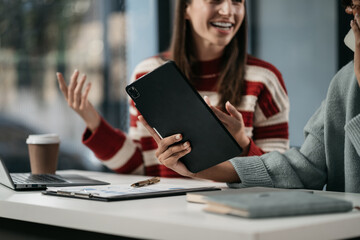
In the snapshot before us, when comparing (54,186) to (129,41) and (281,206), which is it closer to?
(281,206)

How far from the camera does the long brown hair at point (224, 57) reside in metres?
2.07

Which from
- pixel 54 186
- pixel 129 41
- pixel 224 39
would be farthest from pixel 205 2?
pixel 129 41

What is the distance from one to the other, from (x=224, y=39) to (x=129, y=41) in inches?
64.2

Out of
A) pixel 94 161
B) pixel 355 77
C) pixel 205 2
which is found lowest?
pixel 94 161

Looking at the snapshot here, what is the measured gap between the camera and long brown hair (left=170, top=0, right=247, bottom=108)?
2068 mm

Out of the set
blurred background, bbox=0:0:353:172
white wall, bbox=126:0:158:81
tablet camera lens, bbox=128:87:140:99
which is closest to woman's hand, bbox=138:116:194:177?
tablet camera lens, bbox=128:87:140:99

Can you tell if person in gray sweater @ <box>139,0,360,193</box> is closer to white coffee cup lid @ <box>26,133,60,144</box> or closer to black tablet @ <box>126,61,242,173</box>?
black tablet @ <box>126,61,242,173</box>

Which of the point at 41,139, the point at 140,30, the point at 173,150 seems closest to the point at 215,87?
the point at 41,139

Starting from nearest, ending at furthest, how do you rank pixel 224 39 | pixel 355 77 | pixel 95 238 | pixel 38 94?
pixel 95 238, pixel 355 77, pixel 224 39, pixel 38 94

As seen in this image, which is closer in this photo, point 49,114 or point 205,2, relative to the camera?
point 205,2

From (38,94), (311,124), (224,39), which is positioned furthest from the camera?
(38,94)

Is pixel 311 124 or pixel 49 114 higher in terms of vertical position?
pixel 311 124

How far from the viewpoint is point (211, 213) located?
0.98m

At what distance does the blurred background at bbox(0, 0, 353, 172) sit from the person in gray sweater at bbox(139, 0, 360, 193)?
1536 millimetres
